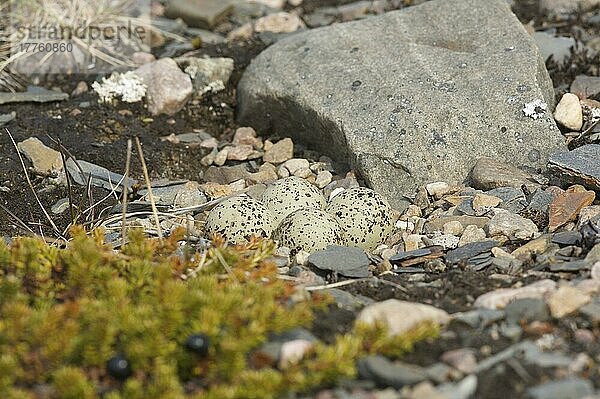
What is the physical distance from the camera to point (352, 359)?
315 cm

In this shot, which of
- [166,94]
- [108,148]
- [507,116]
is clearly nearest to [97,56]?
[166,94]

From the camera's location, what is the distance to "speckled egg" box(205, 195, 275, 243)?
5.00m

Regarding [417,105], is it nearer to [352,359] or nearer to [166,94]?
[166,94]

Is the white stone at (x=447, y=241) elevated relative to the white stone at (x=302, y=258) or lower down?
elevated

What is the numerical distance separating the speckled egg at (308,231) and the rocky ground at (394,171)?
0.04 ft

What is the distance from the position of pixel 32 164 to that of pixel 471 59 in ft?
10.5

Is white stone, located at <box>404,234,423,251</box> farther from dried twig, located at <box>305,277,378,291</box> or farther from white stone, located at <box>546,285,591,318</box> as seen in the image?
white stone, located at <box>546,285,591,318</box>

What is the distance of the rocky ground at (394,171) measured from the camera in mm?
3484

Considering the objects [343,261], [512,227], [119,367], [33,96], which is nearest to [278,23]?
[33,96]

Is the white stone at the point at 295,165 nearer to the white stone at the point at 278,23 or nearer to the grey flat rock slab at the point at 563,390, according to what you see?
the white stone at the point at 278,23

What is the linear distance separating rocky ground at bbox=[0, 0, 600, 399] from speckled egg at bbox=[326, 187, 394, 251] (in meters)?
0.01

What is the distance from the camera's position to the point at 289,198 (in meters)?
5.30

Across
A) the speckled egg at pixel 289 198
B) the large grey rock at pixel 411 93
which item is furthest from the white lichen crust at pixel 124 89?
the speckled egg at pixel 289 198

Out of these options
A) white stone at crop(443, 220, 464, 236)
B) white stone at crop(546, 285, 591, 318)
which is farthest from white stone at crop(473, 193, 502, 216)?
white stone at crop(546, 285, 591, 318)
